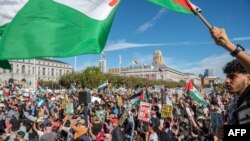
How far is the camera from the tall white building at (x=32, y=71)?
124000 mm

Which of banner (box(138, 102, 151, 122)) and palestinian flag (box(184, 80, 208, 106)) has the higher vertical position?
palestinian flag (box(184, 80, 208, 106))

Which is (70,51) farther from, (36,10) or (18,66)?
(18,66)

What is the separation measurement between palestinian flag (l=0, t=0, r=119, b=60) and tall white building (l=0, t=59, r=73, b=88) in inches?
4338

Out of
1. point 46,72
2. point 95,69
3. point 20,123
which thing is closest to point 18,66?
point 46,72

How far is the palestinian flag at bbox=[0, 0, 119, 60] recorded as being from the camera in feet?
15.2

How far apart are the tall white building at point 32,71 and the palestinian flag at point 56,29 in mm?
110176

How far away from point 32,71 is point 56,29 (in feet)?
433

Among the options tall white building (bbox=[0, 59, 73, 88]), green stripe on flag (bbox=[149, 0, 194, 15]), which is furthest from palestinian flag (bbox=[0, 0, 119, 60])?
tall white building (bbox=[0, 59, 73, 88])

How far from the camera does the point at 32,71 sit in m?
133

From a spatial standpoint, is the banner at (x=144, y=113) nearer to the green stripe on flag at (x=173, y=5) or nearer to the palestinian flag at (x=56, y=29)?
the palestinian flag at (x=56, y=29)

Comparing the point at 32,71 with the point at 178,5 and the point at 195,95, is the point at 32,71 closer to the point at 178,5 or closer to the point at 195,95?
the point at 195,95

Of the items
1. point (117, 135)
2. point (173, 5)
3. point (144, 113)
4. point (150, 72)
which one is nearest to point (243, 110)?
point (173, 5)

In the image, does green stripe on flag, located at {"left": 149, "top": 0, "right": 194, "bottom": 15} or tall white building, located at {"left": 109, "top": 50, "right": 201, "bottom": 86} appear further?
tall white building, located at {"left": 109, "top": 50, "right": 201, "bottom": 86}

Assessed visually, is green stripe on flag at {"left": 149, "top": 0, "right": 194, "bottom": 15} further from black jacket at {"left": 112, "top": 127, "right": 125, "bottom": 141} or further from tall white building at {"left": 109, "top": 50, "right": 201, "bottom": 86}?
tall white building at {"left": 109, "top": 50, "right": 201, "bottom": 86}
